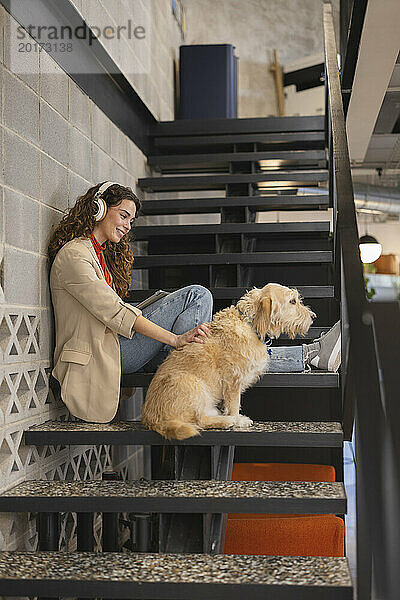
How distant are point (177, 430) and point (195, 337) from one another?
0.42 meters

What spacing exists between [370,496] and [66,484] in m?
1.44

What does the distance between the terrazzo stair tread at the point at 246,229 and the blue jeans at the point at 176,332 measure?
113 cm

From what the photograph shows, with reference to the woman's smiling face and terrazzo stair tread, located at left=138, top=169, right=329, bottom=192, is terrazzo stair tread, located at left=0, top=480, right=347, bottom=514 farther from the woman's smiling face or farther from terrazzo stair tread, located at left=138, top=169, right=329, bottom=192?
terrazzo stair tread, located at left=138, top=169, right=329, bottom=192

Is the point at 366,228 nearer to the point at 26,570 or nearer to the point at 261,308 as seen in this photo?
the point at 261,308

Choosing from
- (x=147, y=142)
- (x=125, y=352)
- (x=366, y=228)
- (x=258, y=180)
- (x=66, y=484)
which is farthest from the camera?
(x=366, y=228)

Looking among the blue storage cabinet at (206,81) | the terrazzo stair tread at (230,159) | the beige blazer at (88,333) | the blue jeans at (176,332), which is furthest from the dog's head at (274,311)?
the blue storage cabinet at (206,81)

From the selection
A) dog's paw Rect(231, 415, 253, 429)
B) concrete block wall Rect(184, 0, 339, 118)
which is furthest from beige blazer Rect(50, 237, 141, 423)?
concrete block wall Rect(184, 0, 339, 118)

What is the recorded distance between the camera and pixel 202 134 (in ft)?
17.5

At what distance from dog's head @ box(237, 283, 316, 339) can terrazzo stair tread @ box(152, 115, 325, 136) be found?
270 cm

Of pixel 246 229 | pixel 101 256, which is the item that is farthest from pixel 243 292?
pixel 101 256

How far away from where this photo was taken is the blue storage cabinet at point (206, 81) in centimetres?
648

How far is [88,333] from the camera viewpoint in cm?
291

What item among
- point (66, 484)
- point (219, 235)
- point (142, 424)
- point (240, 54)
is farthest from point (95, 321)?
point (240, 54)

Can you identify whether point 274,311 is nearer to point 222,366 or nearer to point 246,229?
point 222,366
